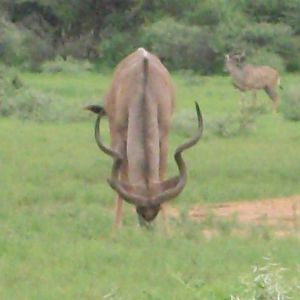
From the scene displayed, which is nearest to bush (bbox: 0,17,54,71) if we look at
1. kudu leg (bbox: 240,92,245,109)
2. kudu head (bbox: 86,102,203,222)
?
kudu leg (bbox: 240,92,245,109)

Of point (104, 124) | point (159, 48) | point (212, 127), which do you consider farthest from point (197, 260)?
point (159, 48)

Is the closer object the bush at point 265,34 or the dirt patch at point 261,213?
the dirt patch at point 261,213

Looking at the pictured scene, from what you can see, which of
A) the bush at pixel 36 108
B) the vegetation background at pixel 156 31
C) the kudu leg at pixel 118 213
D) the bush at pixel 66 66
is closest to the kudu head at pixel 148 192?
the kudu leg at pixel 118 213

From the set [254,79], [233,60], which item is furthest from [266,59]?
[254,79]

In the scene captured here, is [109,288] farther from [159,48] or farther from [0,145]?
[159,48]

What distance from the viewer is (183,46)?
117 ft

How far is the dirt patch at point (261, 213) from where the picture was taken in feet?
38.1

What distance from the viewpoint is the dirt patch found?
38.1 ft

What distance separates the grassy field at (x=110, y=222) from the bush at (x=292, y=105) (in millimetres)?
1541

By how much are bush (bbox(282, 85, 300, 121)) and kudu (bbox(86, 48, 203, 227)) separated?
1114 cm

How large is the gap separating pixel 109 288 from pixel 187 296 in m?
0.64

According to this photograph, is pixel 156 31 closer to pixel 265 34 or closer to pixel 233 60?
pixel 265 34

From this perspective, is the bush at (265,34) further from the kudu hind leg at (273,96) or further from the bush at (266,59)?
the kudu hind leg at (273,96)

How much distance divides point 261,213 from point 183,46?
23667mm
